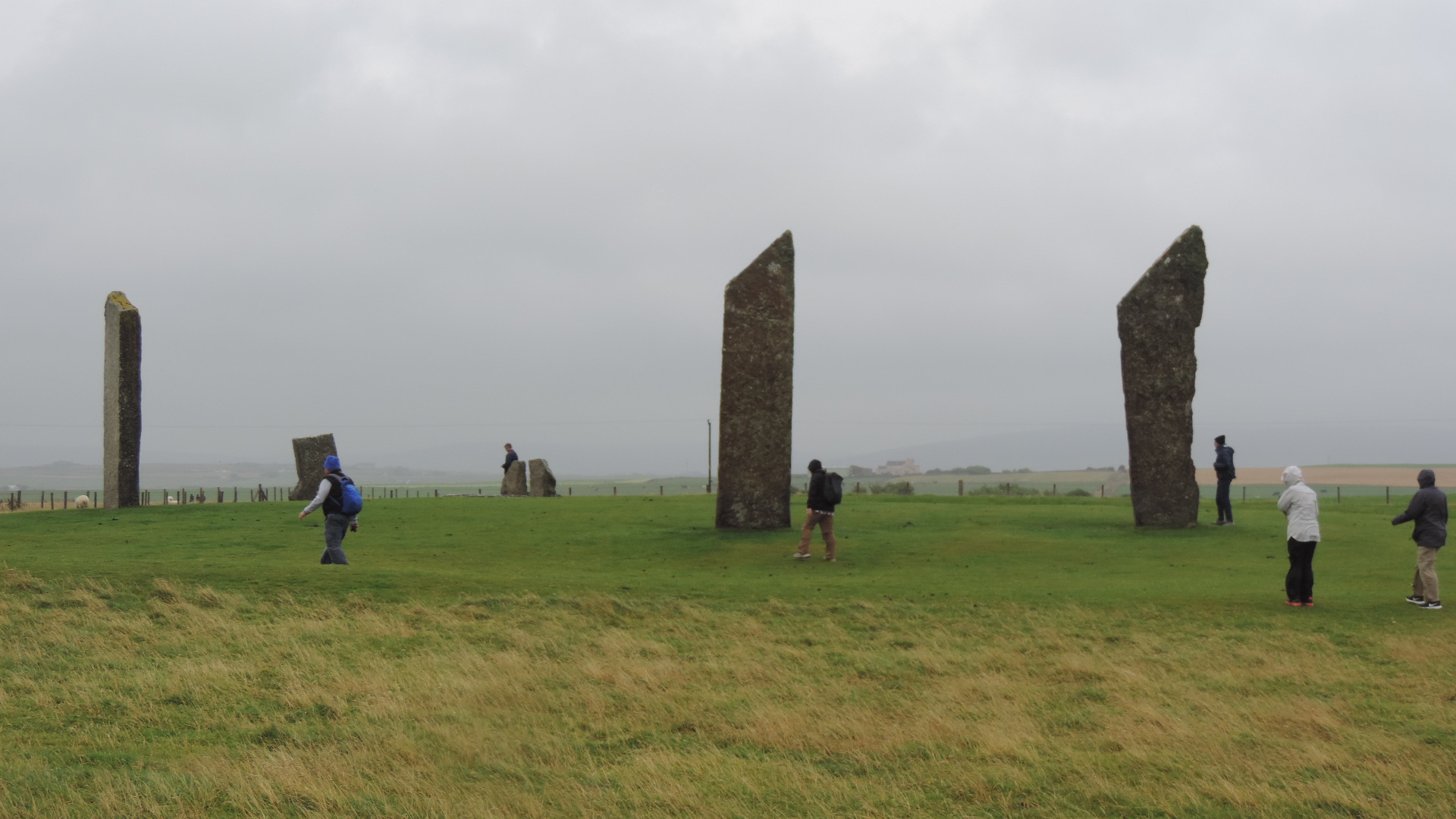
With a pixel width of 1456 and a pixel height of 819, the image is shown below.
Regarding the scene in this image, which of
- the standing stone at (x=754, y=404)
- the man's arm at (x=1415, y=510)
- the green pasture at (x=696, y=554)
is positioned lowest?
the green pasture at (x=696, y=554)

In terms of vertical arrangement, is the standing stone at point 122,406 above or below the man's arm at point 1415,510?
above

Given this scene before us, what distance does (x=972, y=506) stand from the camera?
96.8ft

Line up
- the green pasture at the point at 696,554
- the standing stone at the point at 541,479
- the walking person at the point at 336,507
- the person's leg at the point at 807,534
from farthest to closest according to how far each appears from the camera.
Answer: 1. the standing stone at the point at 541,479
2. the person's leg at the point at 807,534
3. the walking person at the point at 336,507
4. the green pasture at the point at 696,554

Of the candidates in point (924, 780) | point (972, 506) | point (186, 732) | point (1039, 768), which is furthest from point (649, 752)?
point (972, 506)

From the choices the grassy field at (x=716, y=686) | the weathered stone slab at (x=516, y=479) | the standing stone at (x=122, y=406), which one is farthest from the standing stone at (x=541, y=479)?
the grassy field at (x=716, y=686)

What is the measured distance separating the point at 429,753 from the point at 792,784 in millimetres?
2721

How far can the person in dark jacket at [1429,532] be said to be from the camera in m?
13.6

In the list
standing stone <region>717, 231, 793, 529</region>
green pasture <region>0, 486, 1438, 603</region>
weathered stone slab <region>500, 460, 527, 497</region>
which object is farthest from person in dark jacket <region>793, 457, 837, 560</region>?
weathered stone slab <region>500, 460, 527, 497</region>

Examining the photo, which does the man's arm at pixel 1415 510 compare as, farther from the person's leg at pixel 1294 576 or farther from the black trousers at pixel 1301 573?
the person's leg at pixel 1294 576

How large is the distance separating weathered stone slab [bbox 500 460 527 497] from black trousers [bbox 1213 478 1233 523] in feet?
83.4

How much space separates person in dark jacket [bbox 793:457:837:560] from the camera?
734 inches

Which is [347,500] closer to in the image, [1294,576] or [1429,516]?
[1294,576]

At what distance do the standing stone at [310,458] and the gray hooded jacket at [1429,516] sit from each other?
28.6 metres

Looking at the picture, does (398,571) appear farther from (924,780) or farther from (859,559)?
(924,780)
